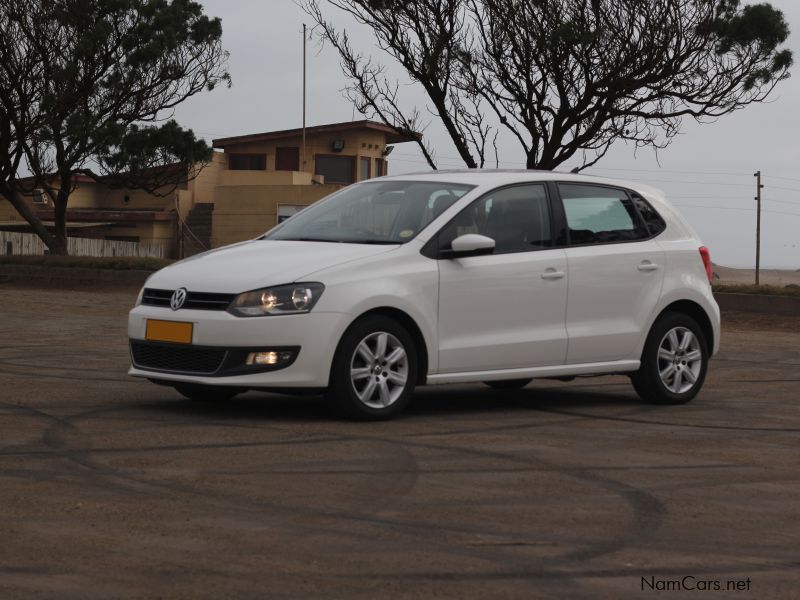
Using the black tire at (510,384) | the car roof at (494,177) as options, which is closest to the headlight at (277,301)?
the car roof at (494,177)

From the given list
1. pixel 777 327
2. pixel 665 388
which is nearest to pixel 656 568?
pixel 665 388

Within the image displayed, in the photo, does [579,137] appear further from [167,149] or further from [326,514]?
[326,514]

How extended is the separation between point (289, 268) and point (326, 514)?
10.6 ft

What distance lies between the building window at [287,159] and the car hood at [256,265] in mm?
53770

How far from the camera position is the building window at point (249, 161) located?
64.1m

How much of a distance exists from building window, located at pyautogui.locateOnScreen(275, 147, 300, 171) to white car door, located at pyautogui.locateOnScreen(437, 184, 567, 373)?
175 feet

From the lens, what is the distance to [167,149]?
42031mm

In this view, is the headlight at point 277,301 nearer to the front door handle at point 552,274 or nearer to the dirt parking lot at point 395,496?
the dirt parking lot at point 395,496

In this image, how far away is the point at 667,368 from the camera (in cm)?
1127

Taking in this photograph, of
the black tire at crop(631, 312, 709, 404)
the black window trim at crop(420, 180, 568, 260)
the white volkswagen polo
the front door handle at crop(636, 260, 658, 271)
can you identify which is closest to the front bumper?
the white volkswagen polo

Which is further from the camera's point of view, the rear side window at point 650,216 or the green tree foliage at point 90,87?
the green tree foliage at point 90,87

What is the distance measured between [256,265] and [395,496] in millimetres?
2989

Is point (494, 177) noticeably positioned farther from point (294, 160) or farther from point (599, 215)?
point (294, 160)

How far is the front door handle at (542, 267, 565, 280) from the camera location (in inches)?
410
